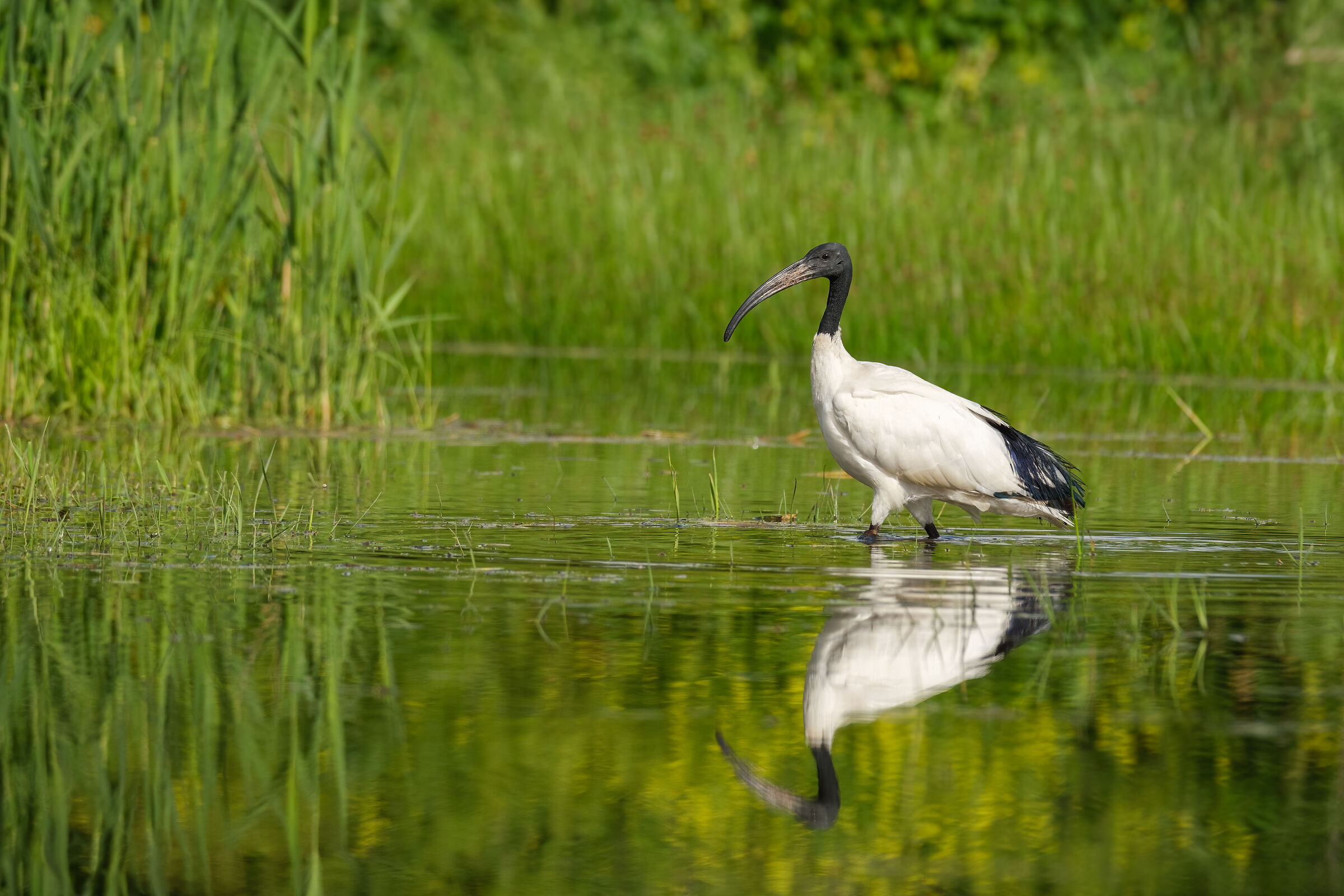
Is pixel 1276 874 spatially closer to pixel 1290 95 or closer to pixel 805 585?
pixel 805 585

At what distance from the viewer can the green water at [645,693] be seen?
358cm

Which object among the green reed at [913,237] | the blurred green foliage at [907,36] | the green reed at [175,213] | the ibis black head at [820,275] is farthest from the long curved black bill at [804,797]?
the blurred green foliage at [907,36]

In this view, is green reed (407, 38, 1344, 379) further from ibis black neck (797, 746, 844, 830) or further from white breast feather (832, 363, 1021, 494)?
ibis black neck (797, 746, 844, 830)

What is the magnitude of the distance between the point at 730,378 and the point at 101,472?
8.21 metres

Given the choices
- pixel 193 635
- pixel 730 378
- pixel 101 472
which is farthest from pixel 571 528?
pixel 730 378

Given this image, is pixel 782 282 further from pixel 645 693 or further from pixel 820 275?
pixel 645 693

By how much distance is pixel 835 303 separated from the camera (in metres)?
9.17

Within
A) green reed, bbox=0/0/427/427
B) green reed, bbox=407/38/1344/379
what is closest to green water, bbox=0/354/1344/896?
green reed, bbox=0/0/427/427

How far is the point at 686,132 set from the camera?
19.6 m

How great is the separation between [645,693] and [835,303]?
4.64 meters

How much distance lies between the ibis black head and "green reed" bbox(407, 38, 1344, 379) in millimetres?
6596

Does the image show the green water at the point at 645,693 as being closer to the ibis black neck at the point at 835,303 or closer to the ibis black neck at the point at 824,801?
the ibis black neck at the point at 824,801

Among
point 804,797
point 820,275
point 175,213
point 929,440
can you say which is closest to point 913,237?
point 820,275

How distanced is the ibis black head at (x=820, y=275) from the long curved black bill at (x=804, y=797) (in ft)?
16.4
